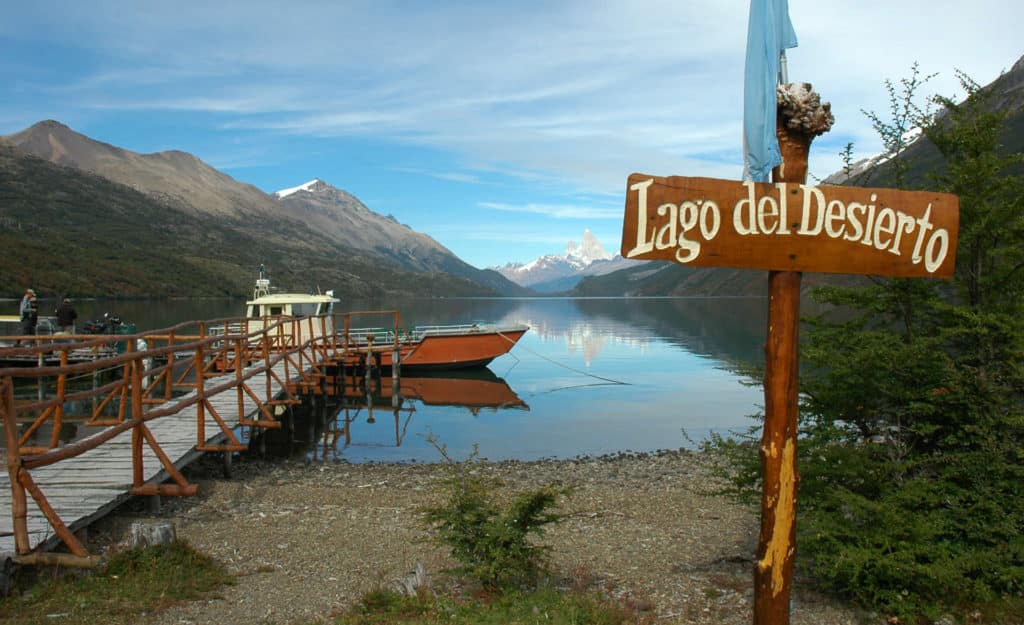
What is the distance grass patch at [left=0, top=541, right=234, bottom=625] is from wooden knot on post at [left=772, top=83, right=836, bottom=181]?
551cm

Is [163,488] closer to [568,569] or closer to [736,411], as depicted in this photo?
[568,569]

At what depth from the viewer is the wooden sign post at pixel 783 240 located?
13.2ft

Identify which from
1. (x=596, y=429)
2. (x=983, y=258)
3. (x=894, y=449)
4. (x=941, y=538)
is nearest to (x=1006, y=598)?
(x=941, y=538)

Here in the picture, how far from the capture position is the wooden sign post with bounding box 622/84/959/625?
402 centimetres

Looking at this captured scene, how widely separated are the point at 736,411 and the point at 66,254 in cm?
14104

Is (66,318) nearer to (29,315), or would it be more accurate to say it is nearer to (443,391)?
(29,315)

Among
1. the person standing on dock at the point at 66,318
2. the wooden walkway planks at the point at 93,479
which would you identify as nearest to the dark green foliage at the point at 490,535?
the wooden walkway planks at the point at 93,479

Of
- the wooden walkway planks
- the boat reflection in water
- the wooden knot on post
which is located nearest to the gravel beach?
the wooden walkway planks

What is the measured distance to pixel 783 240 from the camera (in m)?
4.05

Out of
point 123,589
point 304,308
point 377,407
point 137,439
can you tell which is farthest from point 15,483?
point 304,308

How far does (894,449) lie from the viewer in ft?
19.0

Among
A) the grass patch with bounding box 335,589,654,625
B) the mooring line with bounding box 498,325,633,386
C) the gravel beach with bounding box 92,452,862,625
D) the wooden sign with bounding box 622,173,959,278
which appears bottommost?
the mooring line with bounding box 498,325,633,386

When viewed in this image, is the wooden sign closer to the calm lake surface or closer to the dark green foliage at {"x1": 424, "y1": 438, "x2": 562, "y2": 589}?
the dark green foliage at {"x1": 424, "y1": 438, "x2": 562, "y2": 589}

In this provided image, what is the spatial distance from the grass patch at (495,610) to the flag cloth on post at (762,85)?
10.8 feet
